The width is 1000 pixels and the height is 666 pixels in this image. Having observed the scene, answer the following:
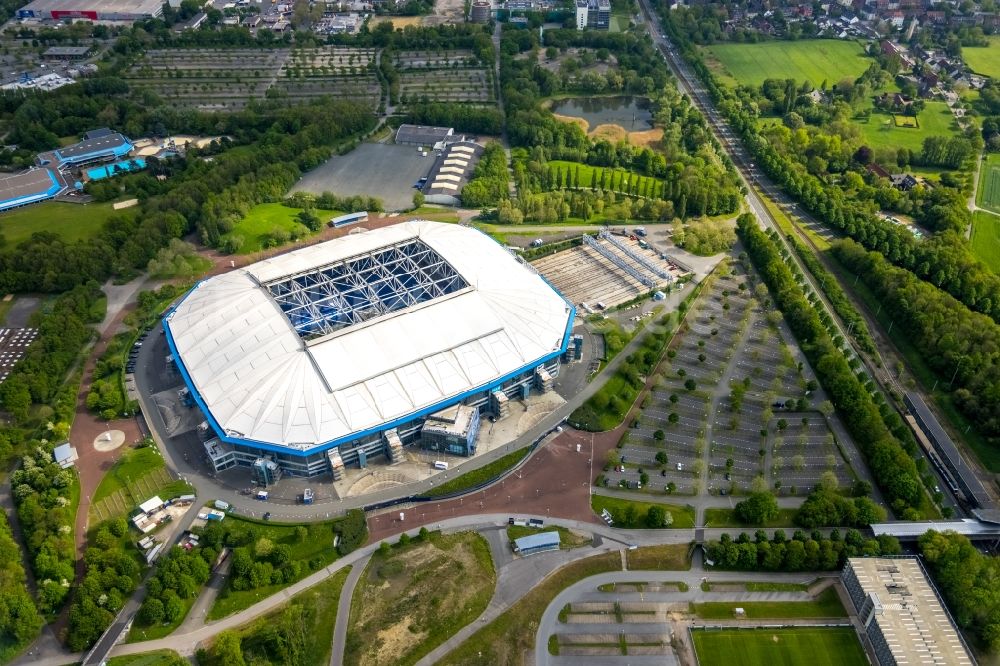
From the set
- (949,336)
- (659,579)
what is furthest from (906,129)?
(659,579)

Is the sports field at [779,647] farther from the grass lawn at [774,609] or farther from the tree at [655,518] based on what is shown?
the tree at [655,518]

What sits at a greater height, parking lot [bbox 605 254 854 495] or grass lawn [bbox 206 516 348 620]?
parking lot [bbox 605 254 854 495]

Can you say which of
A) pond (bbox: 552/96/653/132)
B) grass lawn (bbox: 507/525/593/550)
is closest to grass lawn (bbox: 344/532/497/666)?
grass lawn (bbox: 507/525/593/550)

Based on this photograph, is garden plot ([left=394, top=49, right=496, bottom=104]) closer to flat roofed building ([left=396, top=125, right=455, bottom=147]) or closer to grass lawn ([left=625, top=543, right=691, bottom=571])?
flat roofed building ([left=396, top=125, right=455, bottom=147])

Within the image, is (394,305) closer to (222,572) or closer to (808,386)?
(222,572)

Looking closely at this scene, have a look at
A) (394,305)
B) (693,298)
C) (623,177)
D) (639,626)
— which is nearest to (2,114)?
(394,305)

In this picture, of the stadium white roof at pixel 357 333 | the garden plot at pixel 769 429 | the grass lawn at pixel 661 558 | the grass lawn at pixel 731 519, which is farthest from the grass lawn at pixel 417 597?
the garden plot at pixel 769 429
